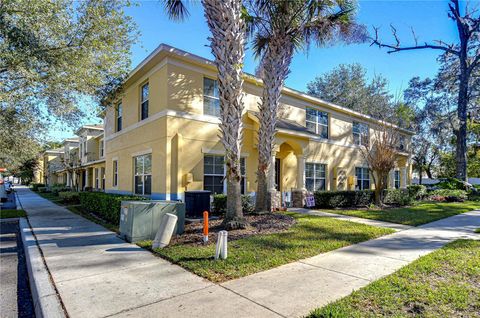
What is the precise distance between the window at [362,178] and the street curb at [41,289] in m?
20.3

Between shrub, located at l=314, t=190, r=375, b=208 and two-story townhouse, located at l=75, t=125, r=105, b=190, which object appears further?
two-story townhouse, located at l=75, t=125, r=105, b=190

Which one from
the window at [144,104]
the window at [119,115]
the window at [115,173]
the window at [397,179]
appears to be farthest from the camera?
the window at [397,179]

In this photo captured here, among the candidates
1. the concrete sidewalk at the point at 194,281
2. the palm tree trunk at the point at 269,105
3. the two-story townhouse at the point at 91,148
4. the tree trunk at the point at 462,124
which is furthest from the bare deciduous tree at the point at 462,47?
the two-story townhouse at the point at 91,148

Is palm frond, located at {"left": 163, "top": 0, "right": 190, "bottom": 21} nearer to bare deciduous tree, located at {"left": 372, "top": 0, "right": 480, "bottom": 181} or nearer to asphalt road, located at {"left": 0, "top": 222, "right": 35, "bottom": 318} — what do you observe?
asphalt road, located at {"left": 0, "top": 222, "right": 35, "bottom": 318}

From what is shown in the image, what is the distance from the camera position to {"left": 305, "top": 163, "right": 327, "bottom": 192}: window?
1797 cm

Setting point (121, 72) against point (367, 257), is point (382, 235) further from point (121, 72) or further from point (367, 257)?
point (121, 72)

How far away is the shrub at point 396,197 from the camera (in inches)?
679

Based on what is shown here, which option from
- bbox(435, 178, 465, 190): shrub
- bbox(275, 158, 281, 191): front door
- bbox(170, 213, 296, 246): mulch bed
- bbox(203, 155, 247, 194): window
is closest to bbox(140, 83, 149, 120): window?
bbox(203, 155, 247, 194): window

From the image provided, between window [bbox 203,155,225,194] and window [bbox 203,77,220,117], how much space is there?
2087 mm

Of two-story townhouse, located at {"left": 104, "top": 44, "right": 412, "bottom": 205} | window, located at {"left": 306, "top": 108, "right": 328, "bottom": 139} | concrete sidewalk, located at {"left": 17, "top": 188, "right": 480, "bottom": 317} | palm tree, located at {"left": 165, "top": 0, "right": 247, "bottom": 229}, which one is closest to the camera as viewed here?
concrete sidewalk, located at {"left": 17, "top": 188, "right": 480, "bottom": 317}

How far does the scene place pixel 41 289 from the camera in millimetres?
4531

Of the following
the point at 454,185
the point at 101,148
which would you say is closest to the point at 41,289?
the point at 101,148

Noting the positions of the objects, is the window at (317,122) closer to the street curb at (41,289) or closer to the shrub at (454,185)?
the shrub at (454,185)

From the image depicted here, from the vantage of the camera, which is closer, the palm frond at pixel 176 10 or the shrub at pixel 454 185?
the palm frond at pixel 176 10
